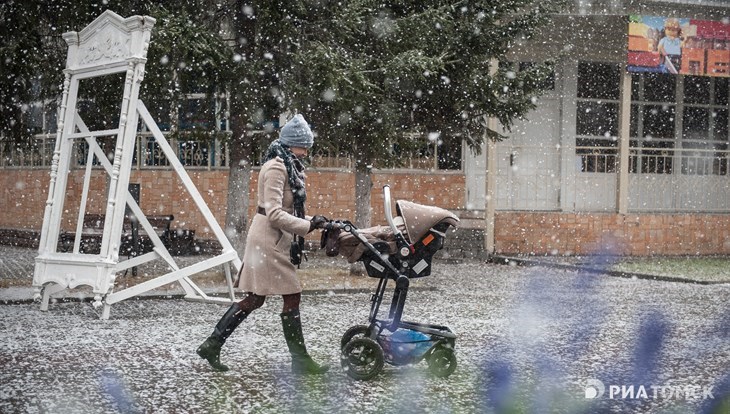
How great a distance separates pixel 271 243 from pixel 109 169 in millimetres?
4454

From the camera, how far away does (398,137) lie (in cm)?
1563

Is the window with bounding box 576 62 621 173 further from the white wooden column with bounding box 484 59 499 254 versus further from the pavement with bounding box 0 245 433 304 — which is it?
the pavement with bounding box 0 245 433 304

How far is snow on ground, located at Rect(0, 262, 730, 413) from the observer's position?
22.1ft

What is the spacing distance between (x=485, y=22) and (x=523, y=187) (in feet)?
20.2

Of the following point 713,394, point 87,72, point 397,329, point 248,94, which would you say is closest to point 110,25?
point 87,72

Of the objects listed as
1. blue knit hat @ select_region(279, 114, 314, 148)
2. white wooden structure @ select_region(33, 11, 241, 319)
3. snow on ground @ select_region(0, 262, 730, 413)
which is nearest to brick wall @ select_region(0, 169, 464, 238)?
snow on ground @ select_region(0, 262, 730, 413)

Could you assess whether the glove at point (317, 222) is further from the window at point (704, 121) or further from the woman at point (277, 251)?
the window at point (704, 121)

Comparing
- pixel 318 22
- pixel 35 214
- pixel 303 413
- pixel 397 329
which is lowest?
pixel 303 413

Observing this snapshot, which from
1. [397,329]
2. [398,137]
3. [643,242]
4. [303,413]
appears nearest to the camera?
[303,413]

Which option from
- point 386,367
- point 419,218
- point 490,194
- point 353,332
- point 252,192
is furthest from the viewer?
point 252,192

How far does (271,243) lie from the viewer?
7.57m

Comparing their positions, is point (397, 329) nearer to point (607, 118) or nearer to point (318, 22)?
point (318, 22)

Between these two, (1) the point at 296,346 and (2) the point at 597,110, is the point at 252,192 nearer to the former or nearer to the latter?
(2) the point at 597,110

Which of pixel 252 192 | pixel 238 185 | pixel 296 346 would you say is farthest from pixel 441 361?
pixel 252 192
